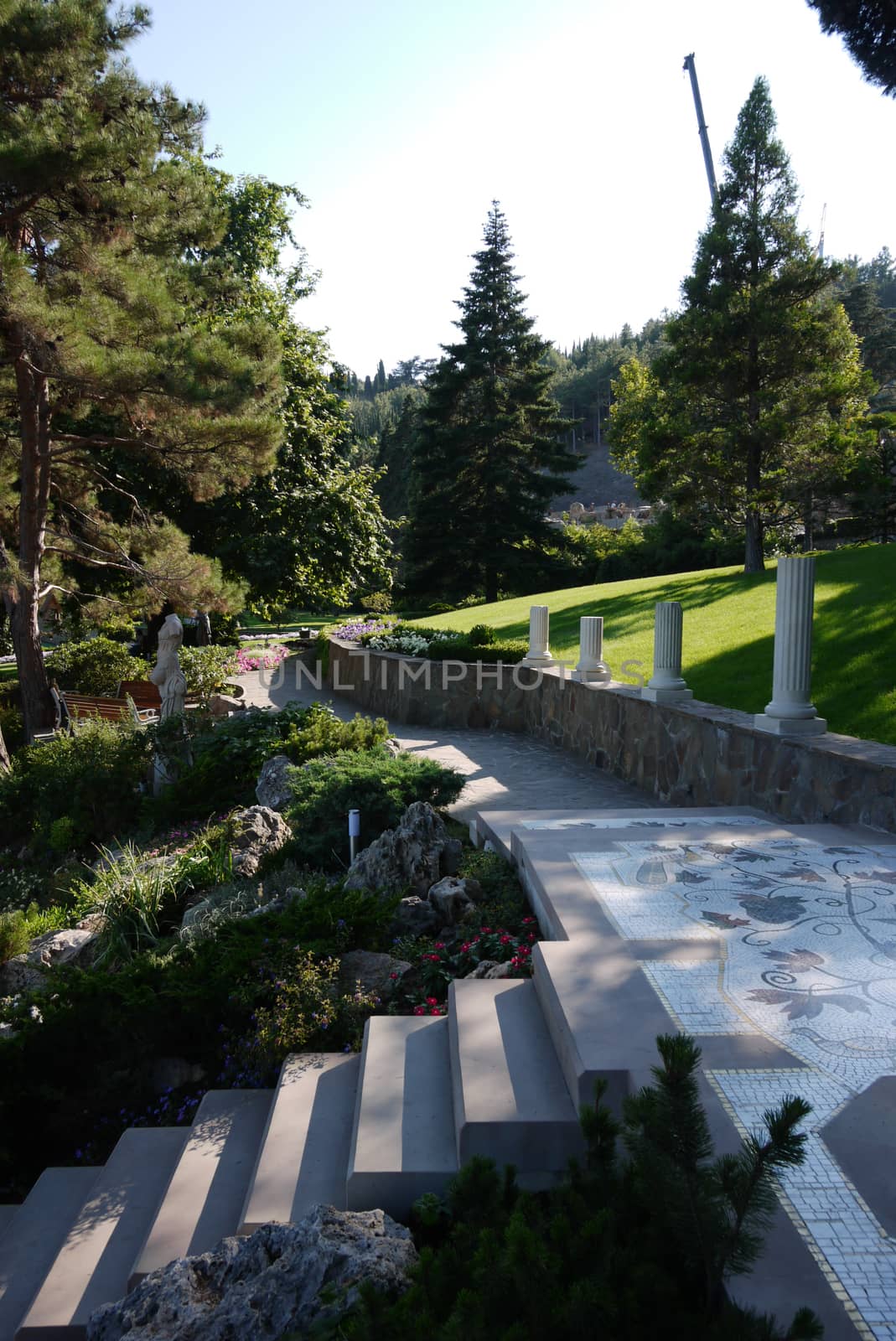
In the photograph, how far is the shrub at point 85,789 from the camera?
9.94 meters

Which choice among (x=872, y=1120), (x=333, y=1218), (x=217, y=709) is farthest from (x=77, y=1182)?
(x=217, y=709)

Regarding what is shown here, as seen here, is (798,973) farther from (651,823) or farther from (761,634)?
(761,634)

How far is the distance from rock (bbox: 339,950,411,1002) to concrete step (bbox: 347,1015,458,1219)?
538mm

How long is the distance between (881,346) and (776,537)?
1216 inches

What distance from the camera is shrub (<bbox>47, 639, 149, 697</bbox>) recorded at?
17.2 metres

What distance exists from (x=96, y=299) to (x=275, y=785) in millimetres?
7315

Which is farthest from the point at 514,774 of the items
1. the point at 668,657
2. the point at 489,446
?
the point at 489,446

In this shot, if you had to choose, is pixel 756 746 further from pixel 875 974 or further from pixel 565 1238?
pixel 565 1238

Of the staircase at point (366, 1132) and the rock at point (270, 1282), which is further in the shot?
the staircase at point (366, 1132)

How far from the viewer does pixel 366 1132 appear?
3.11 m

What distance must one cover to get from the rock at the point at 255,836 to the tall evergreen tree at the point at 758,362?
14.0m

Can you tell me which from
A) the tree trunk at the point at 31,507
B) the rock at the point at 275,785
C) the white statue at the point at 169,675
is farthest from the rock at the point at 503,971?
the tree trunk at the point at 31,507

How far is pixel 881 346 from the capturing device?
149 feet

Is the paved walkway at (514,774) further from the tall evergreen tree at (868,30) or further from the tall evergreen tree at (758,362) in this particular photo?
the tall evergreen tree at (758,362)
